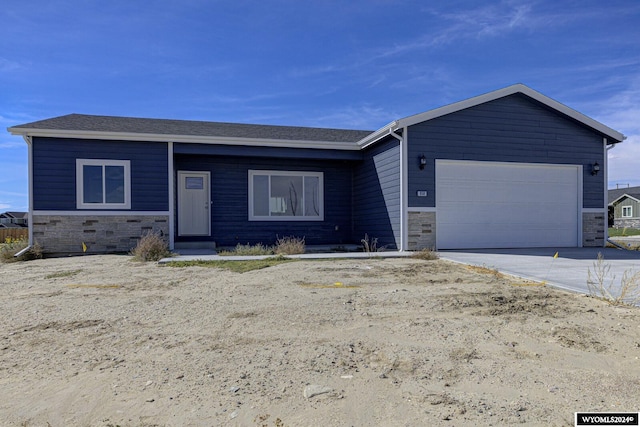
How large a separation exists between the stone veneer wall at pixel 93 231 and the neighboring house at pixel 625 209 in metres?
45.4

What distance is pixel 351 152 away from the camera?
520 inches

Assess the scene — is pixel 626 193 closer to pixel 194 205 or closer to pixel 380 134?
pixel 380 134

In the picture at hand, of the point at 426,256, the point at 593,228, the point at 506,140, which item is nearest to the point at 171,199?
the point at 426,256

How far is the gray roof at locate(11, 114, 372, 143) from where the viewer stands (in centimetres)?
1127

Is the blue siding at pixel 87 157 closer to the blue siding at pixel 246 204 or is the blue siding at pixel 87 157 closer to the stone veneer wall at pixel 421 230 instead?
the blue siding at pixel 246 204

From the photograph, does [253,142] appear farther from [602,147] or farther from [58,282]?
[602,147]

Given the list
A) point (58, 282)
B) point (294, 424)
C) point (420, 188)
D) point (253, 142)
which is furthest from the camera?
point (253, 142)

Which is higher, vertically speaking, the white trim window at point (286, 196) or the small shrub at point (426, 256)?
the white trim window at point (286, 196)

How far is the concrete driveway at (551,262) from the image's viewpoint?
6.75 metres

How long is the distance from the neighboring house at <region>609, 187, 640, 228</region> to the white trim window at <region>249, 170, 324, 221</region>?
132 ft

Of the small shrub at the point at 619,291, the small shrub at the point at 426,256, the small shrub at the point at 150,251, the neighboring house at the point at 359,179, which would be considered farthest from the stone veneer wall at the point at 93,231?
the small shrub at the point at 619,291

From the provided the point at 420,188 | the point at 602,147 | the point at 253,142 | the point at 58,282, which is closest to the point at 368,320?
the point at 58,282

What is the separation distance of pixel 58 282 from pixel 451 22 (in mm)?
11035

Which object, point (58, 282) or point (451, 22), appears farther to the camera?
point (451, 22)
